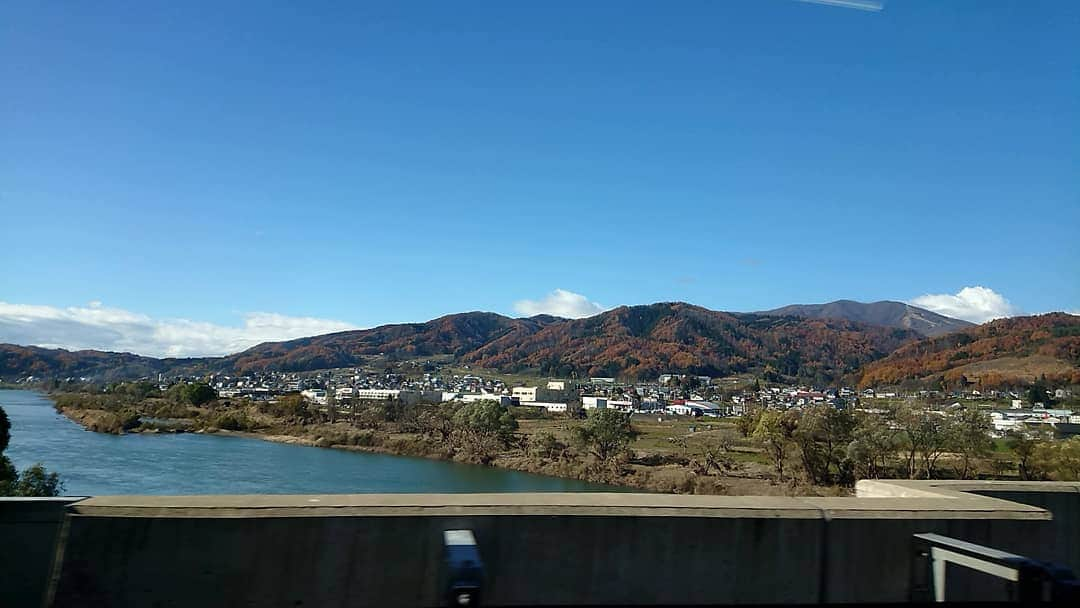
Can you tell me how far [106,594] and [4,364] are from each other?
205 metres

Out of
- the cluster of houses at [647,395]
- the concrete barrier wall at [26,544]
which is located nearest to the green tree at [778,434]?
the cluster of houses at [647,395]

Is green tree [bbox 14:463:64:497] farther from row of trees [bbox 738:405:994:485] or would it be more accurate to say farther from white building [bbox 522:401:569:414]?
white building [bbox 522:401:569:414]

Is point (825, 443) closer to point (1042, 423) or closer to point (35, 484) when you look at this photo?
point (1042, 423)

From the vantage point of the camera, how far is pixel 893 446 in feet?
132

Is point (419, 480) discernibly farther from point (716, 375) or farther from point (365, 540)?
point (716, 375)

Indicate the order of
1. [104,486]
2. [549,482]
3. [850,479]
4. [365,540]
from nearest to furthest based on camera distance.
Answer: [365,540], [104,486], [850,479], [549,482]

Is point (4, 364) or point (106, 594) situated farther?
point (4, 364)

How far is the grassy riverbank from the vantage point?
45094 millimetres

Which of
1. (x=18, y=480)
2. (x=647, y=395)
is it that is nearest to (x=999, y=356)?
(x=647, y=395)

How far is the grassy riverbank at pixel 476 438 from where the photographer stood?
45094 mm

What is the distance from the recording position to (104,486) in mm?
32344

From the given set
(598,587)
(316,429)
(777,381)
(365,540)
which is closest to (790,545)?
(598,587)

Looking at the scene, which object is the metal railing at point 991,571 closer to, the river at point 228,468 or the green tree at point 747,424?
the river at point 228,468

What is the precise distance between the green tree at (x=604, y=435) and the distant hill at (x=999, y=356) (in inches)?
2592
